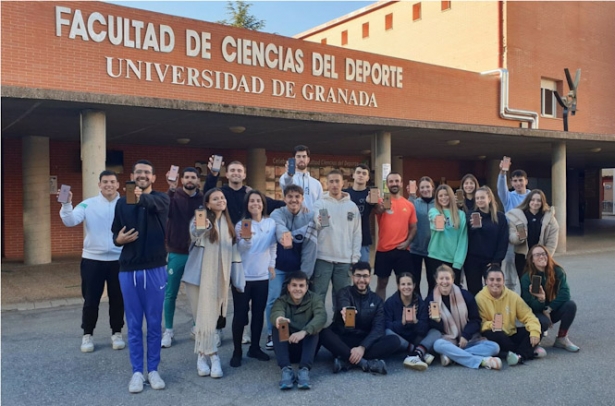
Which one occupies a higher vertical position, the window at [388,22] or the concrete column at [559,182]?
the window at [388,22]

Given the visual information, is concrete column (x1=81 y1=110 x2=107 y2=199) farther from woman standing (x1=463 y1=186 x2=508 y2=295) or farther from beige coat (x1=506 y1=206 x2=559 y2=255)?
beige coat (x1=506 y1=206 x2=559 y2=255)

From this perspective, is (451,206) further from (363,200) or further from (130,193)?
(130,193)

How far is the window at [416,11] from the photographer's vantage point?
25.6 meters

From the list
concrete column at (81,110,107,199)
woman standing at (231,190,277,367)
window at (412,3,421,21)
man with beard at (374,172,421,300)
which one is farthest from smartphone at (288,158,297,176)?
window at (412,3,421,21)

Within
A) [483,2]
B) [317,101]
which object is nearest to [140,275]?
[317,101]

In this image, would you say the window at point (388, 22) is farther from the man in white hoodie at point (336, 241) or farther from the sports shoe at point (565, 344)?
the sports shoe at point (565, 344)

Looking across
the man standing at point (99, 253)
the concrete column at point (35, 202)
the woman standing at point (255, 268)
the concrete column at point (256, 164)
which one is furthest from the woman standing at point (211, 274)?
the concrete column at point (256, 164)

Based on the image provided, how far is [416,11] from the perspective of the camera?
84.2ft

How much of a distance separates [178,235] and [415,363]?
2.71 meters

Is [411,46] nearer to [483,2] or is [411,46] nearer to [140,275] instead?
[483,2]

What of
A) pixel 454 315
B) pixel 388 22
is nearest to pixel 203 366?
pixel 454 315

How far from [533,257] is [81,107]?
21.7 feet

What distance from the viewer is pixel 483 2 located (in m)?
22.5

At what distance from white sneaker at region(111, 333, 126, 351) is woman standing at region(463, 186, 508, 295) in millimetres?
3813
